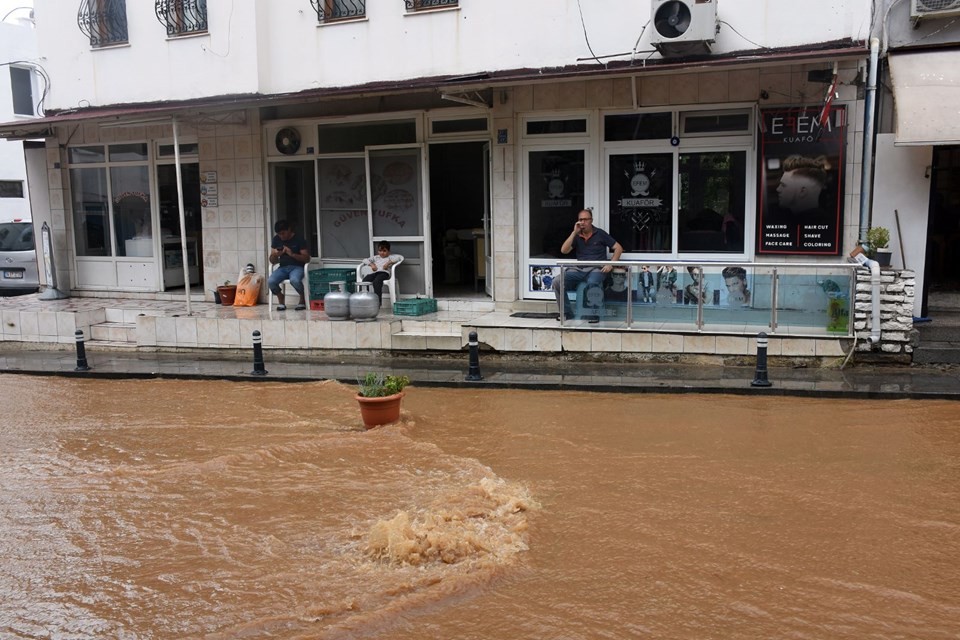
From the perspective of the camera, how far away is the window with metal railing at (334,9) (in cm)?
1384

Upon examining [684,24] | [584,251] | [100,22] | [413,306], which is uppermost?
[100,22]

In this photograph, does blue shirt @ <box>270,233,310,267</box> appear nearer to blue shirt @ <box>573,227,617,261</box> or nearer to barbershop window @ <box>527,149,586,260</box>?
barbershop window @ <box>527,149,586,260</box>

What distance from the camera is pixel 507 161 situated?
13062 millimetres

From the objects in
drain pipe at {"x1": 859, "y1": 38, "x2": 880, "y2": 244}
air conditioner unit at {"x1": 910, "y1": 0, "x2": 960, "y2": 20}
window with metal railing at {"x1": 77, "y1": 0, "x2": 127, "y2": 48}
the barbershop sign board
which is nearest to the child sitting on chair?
the barbershop sign board

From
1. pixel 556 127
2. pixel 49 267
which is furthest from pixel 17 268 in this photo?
pixel 556 127

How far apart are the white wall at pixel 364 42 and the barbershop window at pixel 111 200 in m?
1.29

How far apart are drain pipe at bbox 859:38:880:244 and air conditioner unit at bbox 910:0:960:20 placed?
0.62 meters

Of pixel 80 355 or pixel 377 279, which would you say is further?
pixel 377 279

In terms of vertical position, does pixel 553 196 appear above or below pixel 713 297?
above

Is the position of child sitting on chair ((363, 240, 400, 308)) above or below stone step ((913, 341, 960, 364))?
above

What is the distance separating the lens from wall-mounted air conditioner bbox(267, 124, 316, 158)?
14969 millimetres

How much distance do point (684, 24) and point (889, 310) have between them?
4.42 meters

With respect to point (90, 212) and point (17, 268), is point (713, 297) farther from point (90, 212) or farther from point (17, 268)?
point (17, 268)

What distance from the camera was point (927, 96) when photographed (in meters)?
10.7
